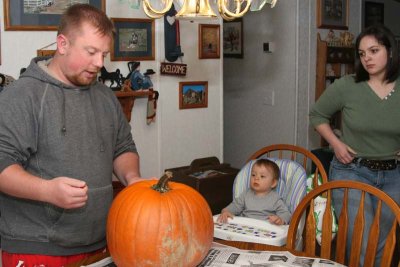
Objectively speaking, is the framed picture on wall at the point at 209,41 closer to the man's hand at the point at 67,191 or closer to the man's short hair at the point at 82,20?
the man's short hair at the point at 82,20

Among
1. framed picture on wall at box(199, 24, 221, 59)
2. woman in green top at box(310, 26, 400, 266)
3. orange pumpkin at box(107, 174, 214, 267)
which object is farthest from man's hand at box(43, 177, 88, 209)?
framed picture on wall at box(199, 24, 221, 59)

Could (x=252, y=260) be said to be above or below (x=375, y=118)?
below

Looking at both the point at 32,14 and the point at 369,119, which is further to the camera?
the point at 32,14

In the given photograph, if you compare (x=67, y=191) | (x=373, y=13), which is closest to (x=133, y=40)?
(x=67, y=191)

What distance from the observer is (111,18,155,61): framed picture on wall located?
3188 millimetres

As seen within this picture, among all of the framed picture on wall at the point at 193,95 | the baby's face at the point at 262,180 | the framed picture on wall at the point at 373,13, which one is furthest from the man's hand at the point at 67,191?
the framed picture on wall at the point at 373,13

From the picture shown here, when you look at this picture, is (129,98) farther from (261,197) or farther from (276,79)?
(276,79)

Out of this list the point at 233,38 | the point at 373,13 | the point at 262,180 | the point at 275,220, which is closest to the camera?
the point at 275,220

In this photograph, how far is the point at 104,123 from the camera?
1.86m

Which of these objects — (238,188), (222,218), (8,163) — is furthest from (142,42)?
(8,163)

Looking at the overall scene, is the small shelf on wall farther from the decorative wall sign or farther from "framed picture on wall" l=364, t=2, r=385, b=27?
"framed picture on wall" l=364, t=2, r=385, b=27

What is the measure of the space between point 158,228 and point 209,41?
2367 mm

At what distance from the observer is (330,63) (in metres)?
4.51

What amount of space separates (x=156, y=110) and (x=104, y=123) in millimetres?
1565
